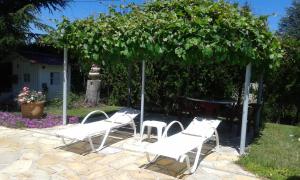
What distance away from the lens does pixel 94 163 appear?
5984 mm

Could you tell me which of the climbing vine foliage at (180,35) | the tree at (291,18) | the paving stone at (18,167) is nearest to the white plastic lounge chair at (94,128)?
the paving stone at (18,167)

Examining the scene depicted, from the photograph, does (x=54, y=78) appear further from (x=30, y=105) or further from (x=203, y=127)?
(x=203, y=127)

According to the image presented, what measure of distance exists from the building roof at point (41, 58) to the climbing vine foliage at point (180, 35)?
6099mm

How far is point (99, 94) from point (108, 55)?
688 centimetres

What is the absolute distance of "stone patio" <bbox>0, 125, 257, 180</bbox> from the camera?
5449mm

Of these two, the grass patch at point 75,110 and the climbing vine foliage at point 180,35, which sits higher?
the climbing vine foliage at point 180,35

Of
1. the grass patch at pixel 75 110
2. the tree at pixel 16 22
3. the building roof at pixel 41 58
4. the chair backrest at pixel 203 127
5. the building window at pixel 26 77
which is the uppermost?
the tree at pixel 16 22

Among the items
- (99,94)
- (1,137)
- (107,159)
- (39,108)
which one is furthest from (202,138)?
(99,94)

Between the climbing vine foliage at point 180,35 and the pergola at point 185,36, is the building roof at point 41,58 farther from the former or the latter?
the pergola at point 185,36

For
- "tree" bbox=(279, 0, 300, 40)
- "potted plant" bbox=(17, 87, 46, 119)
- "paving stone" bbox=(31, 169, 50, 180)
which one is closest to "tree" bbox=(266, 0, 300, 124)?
"potted plant" bbox=(17, 87, 46, 119)

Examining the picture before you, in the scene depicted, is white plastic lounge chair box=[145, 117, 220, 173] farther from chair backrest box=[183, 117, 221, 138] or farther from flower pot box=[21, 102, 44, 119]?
flower pot box=[21, 102, 44, 119]

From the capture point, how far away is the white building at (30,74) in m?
14.1

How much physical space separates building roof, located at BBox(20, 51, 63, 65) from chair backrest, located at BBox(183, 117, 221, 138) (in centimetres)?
890

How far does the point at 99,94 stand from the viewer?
14.7m
